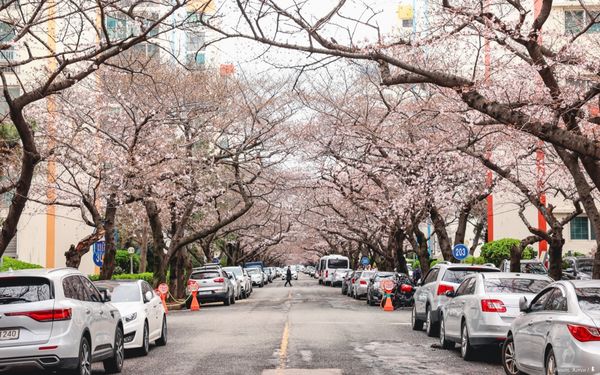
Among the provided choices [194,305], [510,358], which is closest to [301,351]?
[510,358]

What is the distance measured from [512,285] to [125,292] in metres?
7.24

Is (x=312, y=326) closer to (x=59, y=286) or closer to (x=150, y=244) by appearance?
(x=59, y=286)

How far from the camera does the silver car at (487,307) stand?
48.1 feet

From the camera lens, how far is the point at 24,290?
11.8m

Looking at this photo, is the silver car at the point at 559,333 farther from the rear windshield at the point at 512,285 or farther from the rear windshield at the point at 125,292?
the rear windshield at the point at 125,292

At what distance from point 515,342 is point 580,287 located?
5.33 feet

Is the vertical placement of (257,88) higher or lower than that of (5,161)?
higher

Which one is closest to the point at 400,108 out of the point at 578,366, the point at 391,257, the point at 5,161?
the point at 5,161

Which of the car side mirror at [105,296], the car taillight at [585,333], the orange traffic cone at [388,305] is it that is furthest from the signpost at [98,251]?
the car taillight at [585,333]

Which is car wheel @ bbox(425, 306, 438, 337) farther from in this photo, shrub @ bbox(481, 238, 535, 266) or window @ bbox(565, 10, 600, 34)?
shrub @ bbox(481, 238, 535, 266)

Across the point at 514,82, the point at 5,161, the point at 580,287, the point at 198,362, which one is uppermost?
the point at 514,82

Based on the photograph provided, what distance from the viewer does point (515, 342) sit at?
1207 centimetres

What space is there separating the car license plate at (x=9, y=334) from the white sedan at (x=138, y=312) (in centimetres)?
385

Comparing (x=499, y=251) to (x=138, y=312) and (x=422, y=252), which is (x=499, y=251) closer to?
(x=422, y=252)
